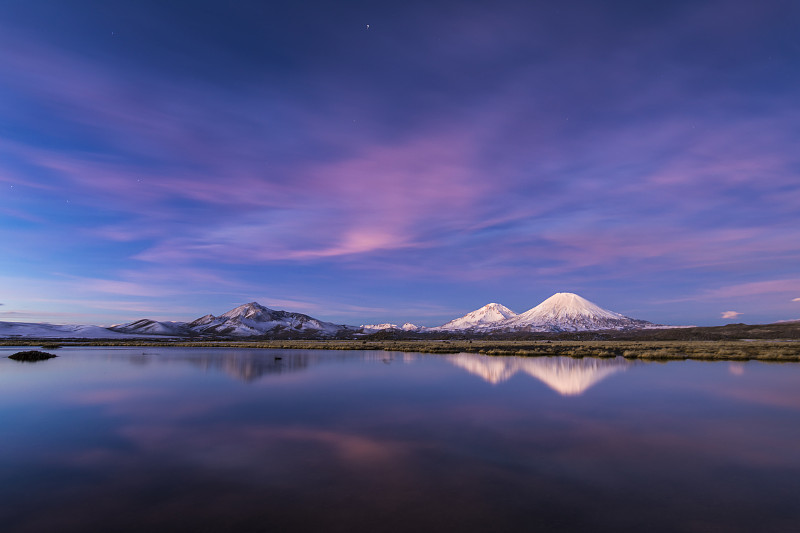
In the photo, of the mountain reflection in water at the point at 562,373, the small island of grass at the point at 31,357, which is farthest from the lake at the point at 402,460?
the small island of grass at the point at 31,357

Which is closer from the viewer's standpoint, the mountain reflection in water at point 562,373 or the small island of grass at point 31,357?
the mountain reflection in water at point 562,373

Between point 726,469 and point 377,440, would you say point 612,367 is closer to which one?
point 726,469

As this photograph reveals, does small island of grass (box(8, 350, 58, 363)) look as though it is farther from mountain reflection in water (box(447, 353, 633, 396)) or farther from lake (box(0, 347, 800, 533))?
mountain reflection in water (box(447, 353, 633, 396))

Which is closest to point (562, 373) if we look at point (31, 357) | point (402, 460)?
point (402, 460)

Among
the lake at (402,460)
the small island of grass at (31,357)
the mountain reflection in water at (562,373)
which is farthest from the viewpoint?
the small island of grass at (31,357)

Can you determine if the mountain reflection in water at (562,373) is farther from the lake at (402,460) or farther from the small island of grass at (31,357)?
the small island of grass at (31,357)

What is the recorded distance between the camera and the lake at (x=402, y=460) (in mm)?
7480

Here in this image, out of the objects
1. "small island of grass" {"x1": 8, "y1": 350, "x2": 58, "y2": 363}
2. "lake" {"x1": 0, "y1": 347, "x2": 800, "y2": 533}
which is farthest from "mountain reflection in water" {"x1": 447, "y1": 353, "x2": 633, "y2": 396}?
"small island of grass" {"x1": 8, "y1": 350, "x2": 58, "y2": 363}

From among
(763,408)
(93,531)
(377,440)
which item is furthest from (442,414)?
(763,408)

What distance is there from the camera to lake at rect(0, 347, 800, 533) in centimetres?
748

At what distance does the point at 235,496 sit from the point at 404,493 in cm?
346

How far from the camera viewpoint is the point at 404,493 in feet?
27.9

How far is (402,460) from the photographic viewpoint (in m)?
10.8

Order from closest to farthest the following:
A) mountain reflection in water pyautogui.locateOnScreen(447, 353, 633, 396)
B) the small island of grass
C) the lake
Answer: the lake, mountain reflection in water pyautogui.locateOnScreen(447, 353, 633, 396), the small island of grass
